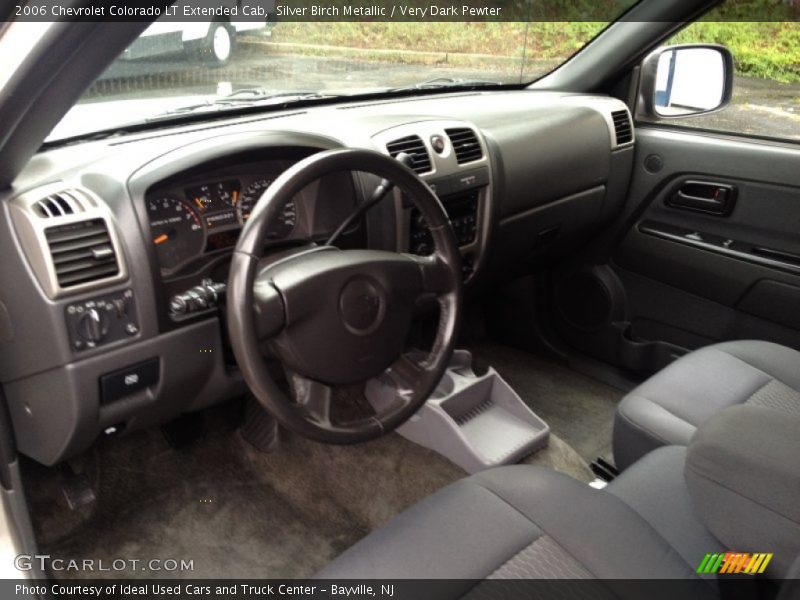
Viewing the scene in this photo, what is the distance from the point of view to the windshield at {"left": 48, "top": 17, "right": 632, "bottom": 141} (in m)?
1.63

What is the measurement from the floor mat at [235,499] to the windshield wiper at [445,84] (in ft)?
3.67

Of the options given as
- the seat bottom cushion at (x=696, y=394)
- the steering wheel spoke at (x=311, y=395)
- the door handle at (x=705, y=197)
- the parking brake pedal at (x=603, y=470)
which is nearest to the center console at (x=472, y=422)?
the parking brake pedal at (x=603, y=470)

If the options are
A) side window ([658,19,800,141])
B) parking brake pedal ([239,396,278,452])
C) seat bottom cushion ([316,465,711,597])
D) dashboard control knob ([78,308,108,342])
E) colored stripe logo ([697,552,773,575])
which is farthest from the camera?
side window ([658,19,800,141])

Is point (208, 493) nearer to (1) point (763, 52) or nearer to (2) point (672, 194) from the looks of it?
(2) point (672, 194)

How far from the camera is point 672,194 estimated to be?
99.9 inches

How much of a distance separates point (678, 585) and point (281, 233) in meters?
1.08

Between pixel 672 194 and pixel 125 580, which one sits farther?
pixel 672 194

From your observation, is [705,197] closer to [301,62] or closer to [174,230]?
[301,62]

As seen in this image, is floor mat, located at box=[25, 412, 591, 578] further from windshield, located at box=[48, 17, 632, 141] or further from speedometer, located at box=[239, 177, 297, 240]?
windshield, located at box=[48, 17, 632, 141]

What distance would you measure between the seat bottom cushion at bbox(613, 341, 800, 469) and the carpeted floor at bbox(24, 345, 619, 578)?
53 centimetres

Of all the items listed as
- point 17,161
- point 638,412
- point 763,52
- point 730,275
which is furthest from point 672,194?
point 17,161

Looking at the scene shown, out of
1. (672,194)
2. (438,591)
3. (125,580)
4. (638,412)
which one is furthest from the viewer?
(672,194)

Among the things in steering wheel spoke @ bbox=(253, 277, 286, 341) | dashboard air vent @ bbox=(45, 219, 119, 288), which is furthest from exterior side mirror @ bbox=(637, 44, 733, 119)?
dashboard air vent @ bbox=(45, 219, 119, 288)

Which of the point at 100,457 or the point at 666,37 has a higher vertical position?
the point at 666,37
